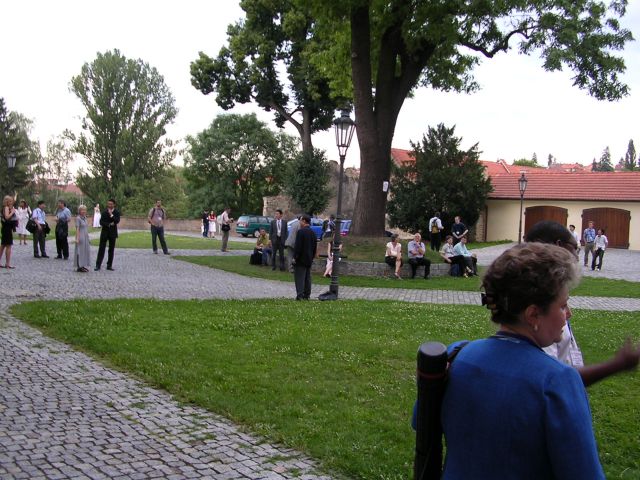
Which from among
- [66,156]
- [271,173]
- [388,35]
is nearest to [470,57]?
[388,35]

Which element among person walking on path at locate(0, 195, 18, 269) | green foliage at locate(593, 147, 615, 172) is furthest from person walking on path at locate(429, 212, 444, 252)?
green foliage at locate(593, 147, 615, 172)

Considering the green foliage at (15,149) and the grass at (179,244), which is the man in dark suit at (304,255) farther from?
the green foliage at (15,149)

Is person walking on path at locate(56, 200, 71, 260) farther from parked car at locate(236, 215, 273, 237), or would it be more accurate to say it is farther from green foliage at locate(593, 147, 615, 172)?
green foliage at locate(593, 147, 615, 172)

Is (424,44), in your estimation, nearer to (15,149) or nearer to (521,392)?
(521,392)

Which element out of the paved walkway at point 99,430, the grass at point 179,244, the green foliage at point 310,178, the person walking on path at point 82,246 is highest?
the green foliage at point 310,178

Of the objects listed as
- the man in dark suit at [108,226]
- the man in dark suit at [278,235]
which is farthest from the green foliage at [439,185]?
the man in dark suit at [108,226]

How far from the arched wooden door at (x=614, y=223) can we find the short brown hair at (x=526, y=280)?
137 feet

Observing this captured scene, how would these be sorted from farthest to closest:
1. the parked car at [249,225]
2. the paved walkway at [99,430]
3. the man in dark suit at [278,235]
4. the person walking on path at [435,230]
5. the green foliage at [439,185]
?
1. the parked car at [249,225]
2. the green foliage at [439,185]
3. the person walking on path at [435,230]
4. the man in dark suit at [278,235]
5. the paved walkway at [99,430]

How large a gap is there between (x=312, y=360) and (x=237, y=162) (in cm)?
5476

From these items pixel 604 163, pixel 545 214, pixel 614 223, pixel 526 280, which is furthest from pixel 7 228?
pixel 604 163

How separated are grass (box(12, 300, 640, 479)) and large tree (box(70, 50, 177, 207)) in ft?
159

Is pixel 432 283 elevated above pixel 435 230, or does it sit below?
below

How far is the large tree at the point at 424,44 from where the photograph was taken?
1939 centimetres

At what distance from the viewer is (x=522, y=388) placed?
1.80 metres
